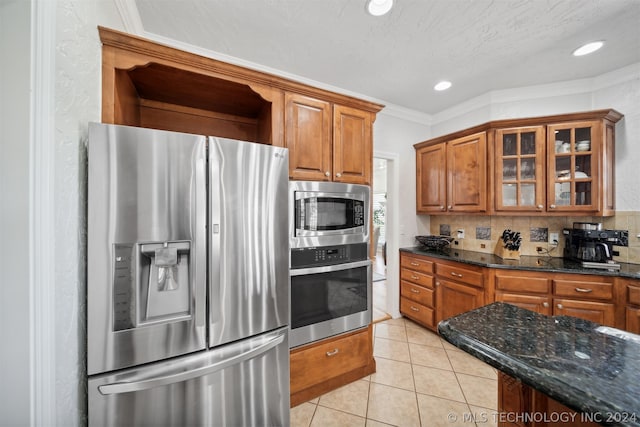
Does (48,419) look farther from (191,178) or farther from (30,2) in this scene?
(30,2)

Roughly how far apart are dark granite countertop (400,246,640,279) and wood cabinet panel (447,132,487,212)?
1.80ft

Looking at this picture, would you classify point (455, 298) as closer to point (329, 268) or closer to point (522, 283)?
point (522, 283)

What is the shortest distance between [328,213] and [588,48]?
2.60 meters

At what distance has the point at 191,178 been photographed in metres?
1.15

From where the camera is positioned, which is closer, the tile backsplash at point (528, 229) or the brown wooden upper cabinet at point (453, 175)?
the tile backsplash at point (528, 229)

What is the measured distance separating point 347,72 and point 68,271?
2517 mm

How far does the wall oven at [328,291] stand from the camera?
1.67 m

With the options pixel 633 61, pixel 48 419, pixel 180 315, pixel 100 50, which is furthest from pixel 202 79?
pixel 633 61

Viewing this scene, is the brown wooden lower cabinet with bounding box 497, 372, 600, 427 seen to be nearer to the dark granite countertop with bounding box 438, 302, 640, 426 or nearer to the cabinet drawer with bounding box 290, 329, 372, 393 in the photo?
the dark granite countertop with bounding box 438, 302, 640, 426

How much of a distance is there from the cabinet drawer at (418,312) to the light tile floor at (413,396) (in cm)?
33

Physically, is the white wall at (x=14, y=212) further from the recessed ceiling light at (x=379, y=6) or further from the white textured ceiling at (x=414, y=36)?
the recessed ceiling light at (x=379, y=6)

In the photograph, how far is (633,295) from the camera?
1857mm

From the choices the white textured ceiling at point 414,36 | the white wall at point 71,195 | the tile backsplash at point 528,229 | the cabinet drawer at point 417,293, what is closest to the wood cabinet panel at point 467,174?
the tile backsplash at point 528,229

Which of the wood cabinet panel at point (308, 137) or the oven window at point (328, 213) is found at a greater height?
the wood cabinet panel at point (308, 137)
